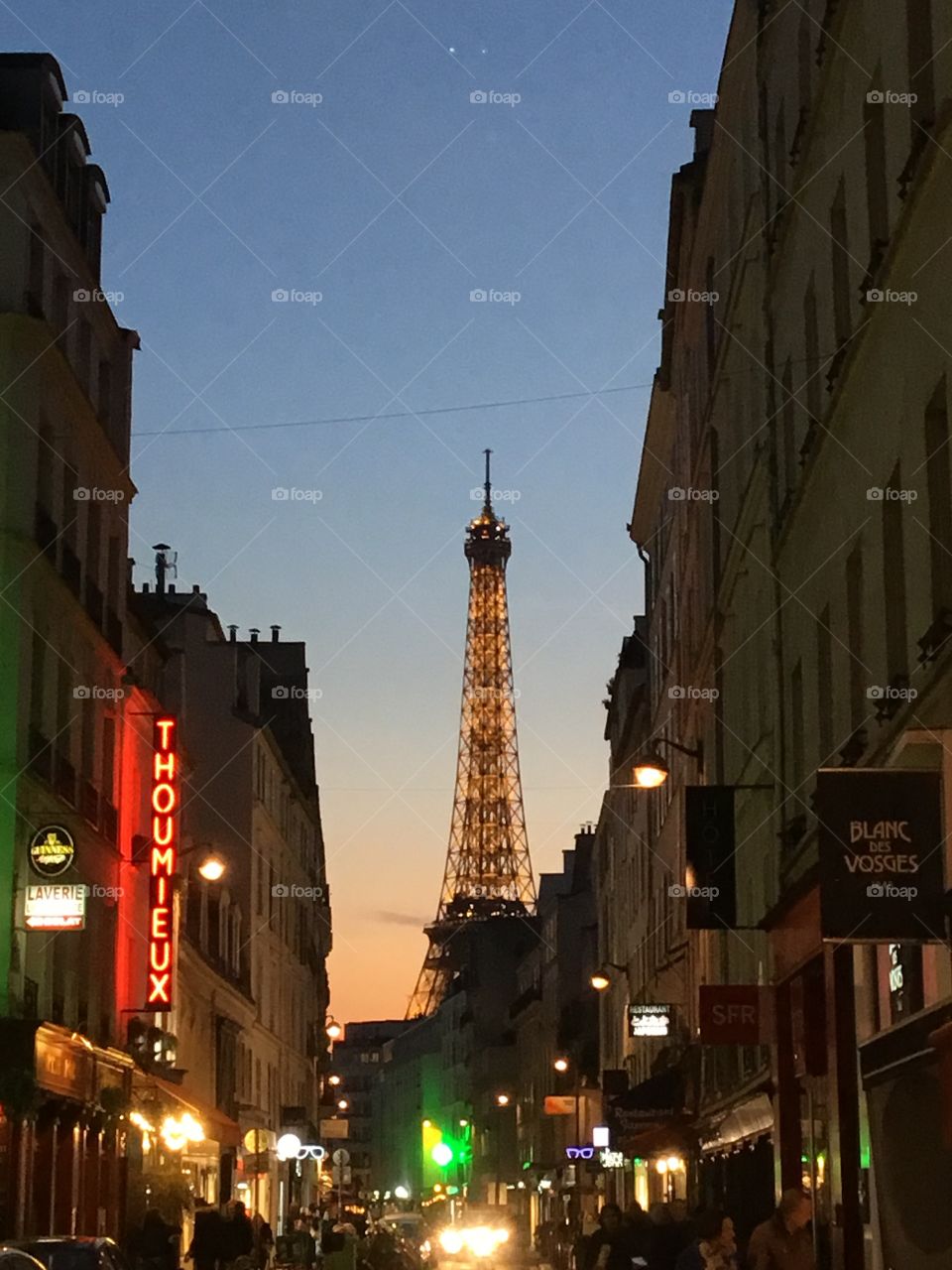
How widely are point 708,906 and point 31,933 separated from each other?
416 inches

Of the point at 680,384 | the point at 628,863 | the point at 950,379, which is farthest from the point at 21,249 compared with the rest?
the point at 628,863

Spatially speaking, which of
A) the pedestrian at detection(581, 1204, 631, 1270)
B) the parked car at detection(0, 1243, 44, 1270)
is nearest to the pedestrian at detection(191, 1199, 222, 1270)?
the pedestrian at detection(581, 1204, 631, 1270)

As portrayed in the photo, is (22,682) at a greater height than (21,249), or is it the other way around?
(21,249)

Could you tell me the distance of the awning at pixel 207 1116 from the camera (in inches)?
1633

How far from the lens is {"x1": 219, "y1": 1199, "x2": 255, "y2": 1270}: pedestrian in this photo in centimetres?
2862

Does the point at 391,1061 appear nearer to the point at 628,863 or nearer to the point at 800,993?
the point at 628,863

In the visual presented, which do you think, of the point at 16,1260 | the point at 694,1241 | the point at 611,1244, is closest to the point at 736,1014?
the point at 694,1241

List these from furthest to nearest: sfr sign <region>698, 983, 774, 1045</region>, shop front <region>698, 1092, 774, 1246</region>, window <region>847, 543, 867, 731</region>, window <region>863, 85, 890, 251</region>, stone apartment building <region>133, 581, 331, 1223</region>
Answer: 1. stone apartment building <region>133, 581, 331, 1223</region>
2. shop front <region>698, 1092, 774, 1246</region>
3. sfr sign <region>698, 983, 774, 1045</region>
4. window <region>847, 543, 867, 731</region>
5. window <region>863, 85, 890, 251</region>

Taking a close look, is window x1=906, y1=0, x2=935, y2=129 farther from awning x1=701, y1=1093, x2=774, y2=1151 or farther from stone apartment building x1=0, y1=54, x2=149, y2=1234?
stone apartment building x1=0, y1=54, x2=149, y2=1234

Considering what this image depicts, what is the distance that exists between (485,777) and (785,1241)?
136 metres

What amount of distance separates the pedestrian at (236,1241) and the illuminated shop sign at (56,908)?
4.70 m

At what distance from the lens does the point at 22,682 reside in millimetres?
31016

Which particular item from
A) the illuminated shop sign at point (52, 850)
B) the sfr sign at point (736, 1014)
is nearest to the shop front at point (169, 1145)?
the illuminated shop sign at point (52, 850)

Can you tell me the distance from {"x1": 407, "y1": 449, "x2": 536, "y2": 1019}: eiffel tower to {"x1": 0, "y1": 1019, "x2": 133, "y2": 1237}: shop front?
354ft
